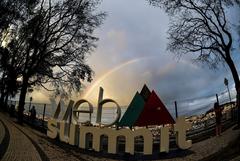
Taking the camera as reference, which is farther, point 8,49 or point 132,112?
point 8,49

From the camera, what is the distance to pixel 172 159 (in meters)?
21.1

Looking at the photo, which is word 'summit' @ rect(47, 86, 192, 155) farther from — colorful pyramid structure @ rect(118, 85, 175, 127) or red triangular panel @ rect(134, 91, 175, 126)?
red triangular panel @ rect(134, 91, 175, 126)

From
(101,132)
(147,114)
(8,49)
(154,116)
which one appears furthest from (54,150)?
(8,49)

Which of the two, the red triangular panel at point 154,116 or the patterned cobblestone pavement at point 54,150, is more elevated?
the red triangular panel at point 154,116

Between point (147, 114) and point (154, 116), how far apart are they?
441 millimetres

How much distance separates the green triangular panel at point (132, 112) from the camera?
2511 centimetres

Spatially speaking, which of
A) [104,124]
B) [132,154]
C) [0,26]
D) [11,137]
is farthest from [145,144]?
[0,26]

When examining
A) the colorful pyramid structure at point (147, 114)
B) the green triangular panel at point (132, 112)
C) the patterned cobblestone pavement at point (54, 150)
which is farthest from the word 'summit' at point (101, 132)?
the patterned cobblestone pavement at point (54, 150)

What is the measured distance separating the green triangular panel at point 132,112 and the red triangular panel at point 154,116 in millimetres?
498

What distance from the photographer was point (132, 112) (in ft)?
83.6

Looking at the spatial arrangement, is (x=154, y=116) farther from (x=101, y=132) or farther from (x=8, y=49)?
(x=8, y=49)

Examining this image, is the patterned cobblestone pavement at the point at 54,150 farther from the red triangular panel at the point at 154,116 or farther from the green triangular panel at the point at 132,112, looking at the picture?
the green triangular panel at the point at 132,112

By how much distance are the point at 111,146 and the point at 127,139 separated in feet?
4.35

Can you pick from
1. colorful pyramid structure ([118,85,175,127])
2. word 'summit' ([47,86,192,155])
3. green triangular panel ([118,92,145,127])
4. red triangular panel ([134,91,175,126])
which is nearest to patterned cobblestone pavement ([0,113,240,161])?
word 'summit' ([47,86,192,155])
